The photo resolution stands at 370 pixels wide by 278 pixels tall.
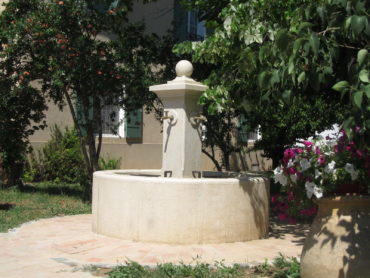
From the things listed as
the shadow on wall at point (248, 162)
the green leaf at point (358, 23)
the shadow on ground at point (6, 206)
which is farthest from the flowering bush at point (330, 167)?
the shadow on wall at point (248, 162)

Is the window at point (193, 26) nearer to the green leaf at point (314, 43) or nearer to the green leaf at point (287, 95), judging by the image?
the green leaf at point (287, 95)

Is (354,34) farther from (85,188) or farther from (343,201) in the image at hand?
(85,188)

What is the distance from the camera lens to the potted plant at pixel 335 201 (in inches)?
170

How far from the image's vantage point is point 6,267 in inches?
219

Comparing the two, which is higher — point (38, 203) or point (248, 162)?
point (248, 162)

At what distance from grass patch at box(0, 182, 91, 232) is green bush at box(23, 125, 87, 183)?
68cm

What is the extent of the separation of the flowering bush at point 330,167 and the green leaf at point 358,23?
4.91 feet

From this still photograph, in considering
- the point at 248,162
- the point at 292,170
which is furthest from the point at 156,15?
the point at 292,170

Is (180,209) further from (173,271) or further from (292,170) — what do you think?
(292,170)

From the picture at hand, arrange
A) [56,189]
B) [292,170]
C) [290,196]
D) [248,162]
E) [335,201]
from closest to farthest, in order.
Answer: [335,201] < [292,170] < [290,196] < [56,189] < [248,162]

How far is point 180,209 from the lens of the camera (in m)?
6.70

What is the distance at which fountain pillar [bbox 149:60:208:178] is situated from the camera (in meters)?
7.61

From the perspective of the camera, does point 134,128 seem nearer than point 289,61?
No

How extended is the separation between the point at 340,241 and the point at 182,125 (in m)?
3.68
